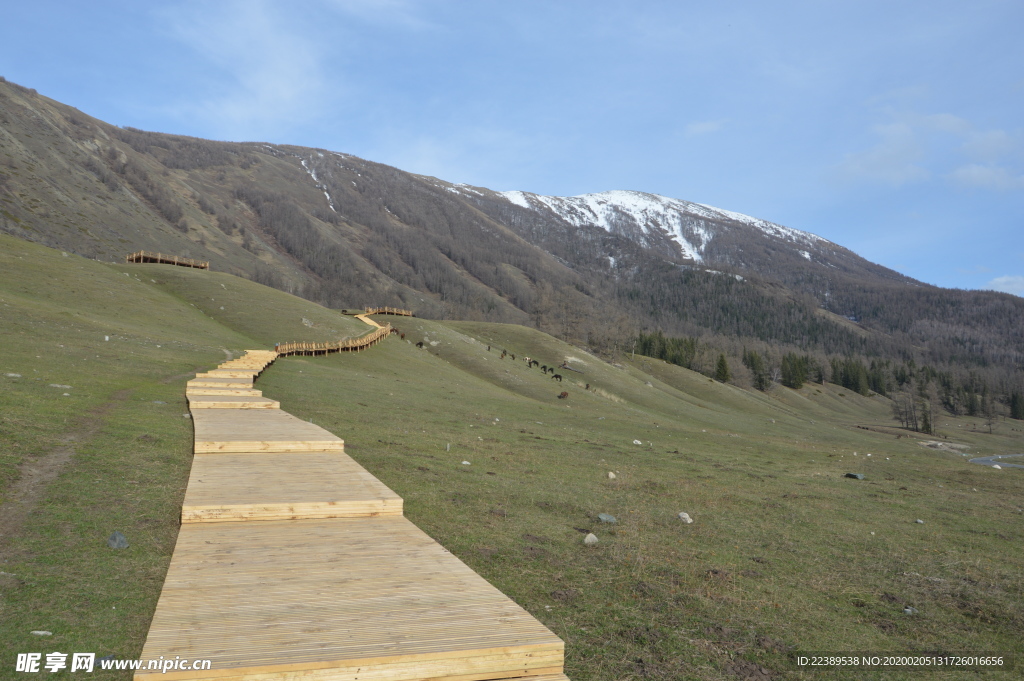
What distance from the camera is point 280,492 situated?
7.73 metres

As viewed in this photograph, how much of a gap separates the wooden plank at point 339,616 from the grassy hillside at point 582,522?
93 centimetres

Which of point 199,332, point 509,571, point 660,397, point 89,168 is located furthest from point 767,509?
point 89,168

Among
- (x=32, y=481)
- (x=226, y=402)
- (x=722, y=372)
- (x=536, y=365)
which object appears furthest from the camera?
(x=722, y=372)

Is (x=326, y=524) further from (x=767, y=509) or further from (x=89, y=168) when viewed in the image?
(x=89, y=168)

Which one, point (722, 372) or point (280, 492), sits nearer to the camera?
point (280, 492)

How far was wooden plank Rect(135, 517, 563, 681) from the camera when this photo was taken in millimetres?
3664

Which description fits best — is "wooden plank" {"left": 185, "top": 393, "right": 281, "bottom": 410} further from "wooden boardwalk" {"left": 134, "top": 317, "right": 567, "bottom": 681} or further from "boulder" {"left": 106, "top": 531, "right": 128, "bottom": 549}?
"boulder" {"left": 106, "top": 531, "right": 128, "bottom": 549}

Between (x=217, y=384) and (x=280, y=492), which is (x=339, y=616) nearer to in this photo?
(x=280, y=492)

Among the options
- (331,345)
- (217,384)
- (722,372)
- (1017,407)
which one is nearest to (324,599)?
(217,384)

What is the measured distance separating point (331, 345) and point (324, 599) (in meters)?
46.5

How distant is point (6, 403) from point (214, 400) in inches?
210

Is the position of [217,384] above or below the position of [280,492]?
below

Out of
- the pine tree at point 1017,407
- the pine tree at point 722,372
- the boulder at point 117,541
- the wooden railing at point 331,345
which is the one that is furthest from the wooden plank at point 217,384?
the pine tree at point 1017,407

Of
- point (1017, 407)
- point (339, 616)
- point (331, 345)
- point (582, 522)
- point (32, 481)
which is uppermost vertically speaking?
point (339, 616)
